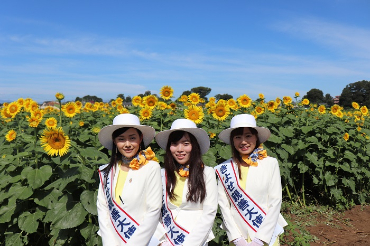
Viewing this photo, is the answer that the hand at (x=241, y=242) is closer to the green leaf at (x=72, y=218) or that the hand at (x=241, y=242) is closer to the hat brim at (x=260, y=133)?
the hat brim at (x=260, y=133)

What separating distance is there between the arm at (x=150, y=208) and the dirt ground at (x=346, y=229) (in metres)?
2.87

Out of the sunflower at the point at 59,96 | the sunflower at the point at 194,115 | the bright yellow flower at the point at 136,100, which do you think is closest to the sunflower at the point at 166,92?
the bright yellow flower at the point at 136,100

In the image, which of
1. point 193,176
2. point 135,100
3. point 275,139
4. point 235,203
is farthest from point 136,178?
point 135,100

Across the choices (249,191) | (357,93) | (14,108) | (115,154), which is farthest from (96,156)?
(357,93)

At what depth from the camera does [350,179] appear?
543 cm

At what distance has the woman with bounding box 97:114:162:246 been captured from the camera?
2.29 meters

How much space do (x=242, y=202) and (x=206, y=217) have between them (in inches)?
14.0

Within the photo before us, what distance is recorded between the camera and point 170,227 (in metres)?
2.36

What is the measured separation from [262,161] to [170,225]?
0.90 meters

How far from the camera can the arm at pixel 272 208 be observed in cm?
239

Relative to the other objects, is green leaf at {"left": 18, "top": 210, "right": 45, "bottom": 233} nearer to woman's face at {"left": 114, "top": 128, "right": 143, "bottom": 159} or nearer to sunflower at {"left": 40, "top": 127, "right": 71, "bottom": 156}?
sunflower at {"left": 40, "top": 127, "right": 71, "bottom": 156}

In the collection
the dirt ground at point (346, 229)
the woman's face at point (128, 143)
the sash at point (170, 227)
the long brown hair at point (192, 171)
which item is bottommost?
the dirt ground at point (346, 229)

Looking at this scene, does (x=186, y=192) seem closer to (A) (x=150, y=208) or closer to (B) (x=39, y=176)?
(A) (x=150, y=208)

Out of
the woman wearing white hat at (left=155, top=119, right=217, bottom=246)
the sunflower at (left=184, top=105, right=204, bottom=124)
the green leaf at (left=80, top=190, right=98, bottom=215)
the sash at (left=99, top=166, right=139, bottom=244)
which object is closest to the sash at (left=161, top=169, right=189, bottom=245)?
the woman wearing white hat at (left=155, top=119, right=217, bottom=246)
